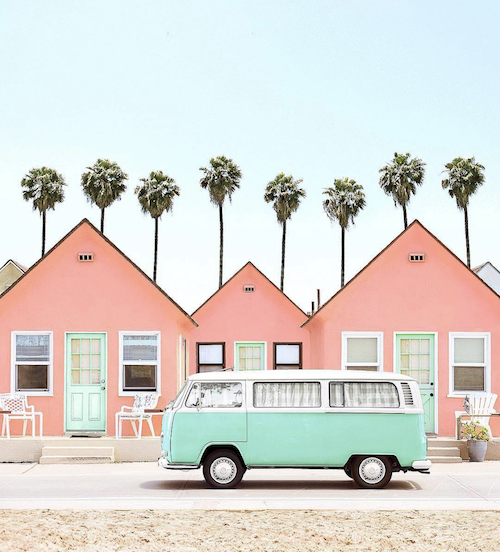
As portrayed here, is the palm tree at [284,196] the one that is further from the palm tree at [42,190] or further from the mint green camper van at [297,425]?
the mint green camper van at [297,425]

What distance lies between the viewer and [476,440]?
747 inches

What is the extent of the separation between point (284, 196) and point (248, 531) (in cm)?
4284

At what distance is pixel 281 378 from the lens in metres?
15.0

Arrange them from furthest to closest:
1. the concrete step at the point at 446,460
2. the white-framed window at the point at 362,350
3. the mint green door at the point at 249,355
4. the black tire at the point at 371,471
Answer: the mint green door at the point at 249,355
the white-framed window at the point at 362,350
the concrete step at the point at 446,460
the black tire at the point at 371,471

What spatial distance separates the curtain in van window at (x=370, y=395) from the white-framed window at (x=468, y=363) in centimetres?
649

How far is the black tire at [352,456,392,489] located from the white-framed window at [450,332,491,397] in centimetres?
659

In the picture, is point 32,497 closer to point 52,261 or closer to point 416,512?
point 416,512

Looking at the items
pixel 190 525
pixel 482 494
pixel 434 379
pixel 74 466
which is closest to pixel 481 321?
pixel 434 379

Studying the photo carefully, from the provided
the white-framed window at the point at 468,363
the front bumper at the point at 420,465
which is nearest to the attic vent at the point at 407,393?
the front bumper at the point at 420,465

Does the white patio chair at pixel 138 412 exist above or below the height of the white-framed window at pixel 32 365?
below

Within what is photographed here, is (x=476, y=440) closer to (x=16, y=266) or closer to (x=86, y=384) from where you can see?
(x=86, y=384)

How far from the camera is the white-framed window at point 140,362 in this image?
20.6 m

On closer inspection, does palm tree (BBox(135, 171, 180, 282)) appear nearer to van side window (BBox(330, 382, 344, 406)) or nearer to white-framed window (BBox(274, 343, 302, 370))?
white-framed window (BBox(274, 343, 302, 370))

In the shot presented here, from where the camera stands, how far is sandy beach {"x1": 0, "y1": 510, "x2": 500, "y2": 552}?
10414mm
